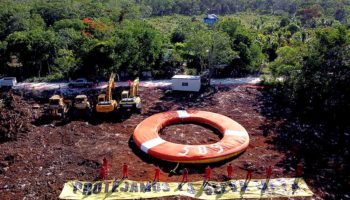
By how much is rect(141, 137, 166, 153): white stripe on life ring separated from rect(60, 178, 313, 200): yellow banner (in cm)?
314

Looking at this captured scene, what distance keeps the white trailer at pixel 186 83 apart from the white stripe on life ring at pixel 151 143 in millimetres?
10222

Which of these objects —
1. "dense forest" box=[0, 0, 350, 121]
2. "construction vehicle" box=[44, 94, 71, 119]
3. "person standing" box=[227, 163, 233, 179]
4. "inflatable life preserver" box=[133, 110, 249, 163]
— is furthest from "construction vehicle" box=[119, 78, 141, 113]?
"person standing" box=[227, 163, 233, 179]

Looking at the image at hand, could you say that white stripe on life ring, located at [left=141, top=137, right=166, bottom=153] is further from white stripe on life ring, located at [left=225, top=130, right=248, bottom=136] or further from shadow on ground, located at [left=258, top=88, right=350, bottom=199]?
shadow on ground, located at [left=258, top=88, right=350, bottom=199]

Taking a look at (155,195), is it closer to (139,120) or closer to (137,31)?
(139,120)

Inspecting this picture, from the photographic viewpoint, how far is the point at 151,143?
70.0 ft

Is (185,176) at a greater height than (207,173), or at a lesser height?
lesser

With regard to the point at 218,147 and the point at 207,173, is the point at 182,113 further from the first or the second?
the point at 207,173

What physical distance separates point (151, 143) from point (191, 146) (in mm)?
2515

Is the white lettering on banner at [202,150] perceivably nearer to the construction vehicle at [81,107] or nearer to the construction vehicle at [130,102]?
the construction vehicle at [130,102]

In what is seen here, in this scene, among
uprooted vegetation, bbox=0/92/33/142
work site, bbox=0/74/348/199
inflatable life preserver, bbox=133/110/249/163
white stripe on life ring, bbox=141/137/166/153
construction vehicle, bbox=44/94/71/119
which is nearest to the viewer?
work site, bbox=0/74/348/199

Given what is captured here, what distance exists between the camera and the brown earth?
18.4m

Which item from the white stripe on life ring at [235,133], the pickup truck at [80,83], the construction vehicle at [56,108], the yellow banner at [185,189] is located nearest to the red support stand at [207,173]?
the yellow banner at [185,189]

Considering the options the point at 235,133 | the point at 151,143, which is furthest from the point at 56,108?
the point at 235,133

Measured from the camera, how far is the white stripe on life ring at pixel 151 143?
20828 mm
